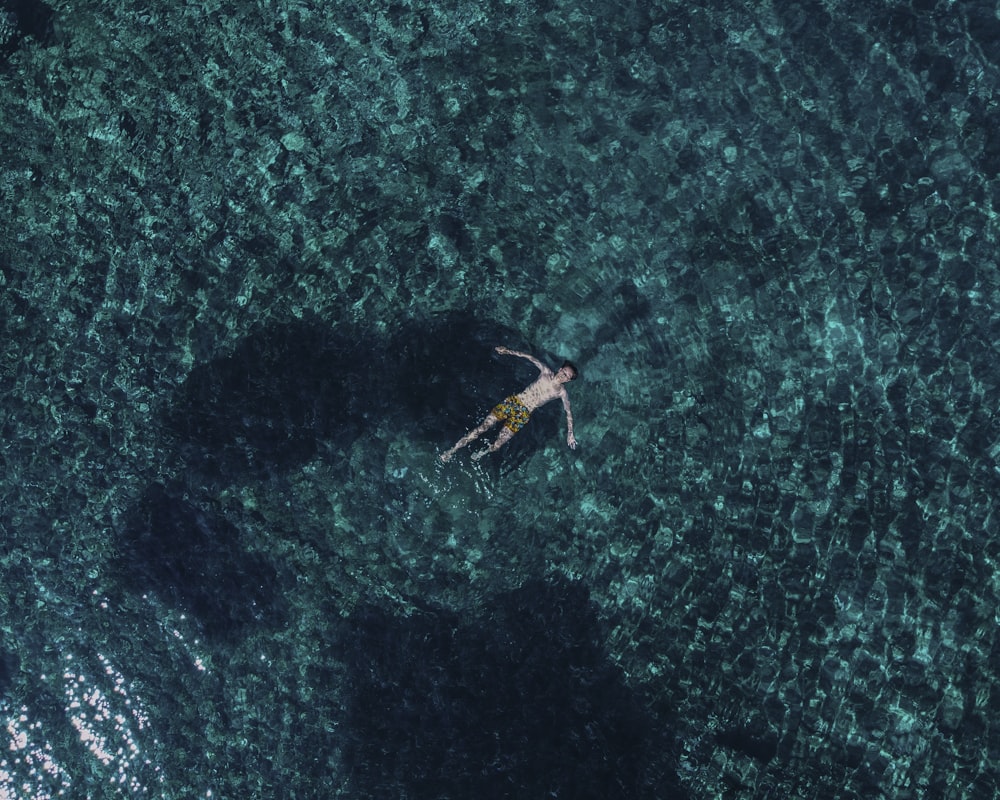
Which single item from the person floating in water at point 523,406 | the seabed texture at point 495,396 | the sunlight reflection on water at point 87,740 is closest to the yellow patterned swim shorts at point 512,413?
the person floating in water at point 523,406

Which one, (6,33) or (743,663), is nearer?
(743,663)

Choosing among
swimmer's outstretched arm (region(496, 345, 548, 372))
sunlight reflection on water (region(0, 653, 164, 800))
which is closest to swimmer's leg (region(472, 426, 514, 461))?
swimmer's outstretched arm (region(496, 345, 548, 372))

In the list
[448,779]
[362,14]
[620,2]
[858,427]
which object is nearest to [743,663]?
[858,427]

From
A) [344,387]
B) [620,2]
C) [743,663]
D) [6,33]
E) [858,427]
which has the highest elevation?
[6,33]

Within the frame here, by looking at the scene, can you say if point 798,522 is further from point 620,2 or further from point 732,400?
point 620,2

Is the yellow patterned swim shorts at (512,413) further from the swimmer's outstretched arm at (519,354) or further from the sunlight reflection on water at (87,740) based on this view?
the sunlight reflection on water at (87,740)

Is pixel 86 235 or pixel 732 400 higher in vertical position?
pixel 86 235

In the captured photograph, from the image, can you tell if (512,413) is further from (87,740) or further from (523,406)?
(87,740)

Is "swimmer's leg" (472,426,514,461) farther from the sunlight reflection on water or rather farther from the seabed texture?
the sunlight reflection on water
